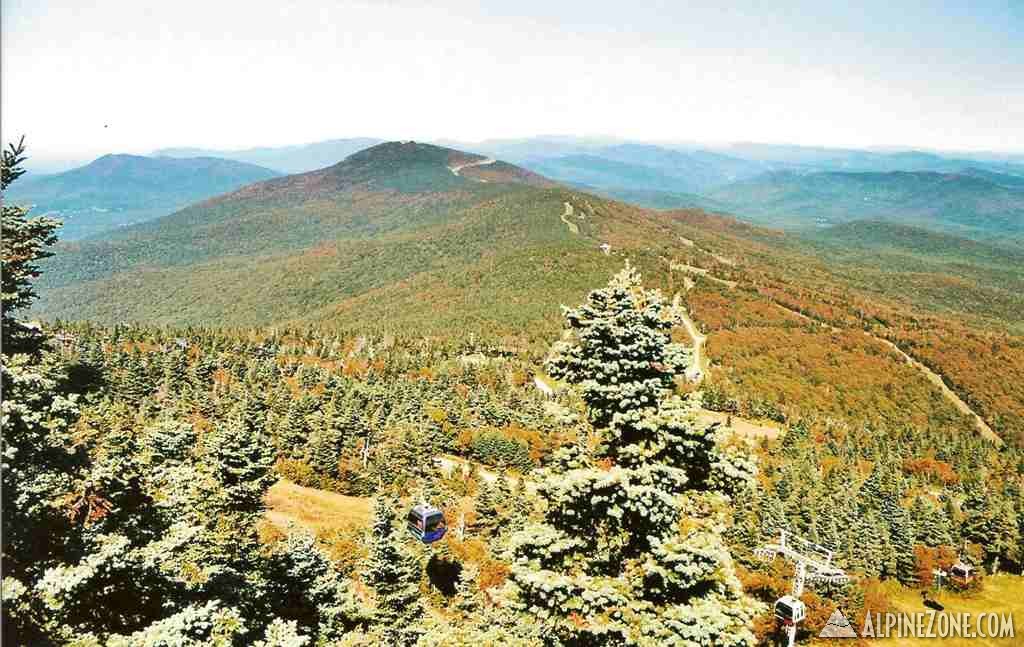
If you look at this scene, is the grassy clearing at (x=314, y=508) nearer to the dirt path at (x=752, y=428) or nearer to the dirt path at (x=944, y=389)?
the dirt path at (x=752, y=428)

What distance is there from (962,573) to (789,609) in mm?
42188

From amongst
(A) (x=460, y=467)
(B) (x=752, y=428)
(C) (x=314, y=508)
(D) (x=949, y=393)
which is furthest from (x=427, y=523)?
(D) (x=949, y=393)

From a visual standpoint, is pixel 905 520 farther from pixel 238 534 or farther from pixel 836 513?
pixel 238 534

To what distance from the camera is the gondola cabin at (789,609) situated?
3706 cm

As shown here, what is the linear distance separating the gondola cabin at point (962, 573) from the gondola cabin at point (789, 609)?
39.8 m

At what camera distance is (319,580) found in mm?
29562

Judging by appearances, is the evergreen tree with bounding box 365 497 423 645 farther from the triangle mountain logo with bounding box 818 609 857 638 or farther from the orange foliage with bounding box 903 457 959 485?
the orange foliage with bounding box 903 457 959 485

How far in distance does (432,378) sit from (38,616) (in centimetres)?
11656

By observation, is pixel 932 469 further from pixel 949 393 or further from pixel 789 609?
pixel 789 609

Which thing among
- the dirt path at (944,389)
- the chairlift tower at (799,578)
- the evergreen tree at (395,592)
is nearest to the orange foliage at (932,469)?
the dirt path at (944,389)

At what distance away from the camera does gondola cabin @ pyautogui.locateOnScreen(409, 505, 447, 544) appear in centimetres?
5556

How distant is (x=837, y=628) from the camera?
42.1m

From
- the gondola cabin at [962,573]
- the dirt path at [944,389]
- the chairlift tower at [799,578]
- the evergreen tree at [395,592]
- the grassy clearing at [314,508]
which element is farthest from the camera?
the dirt path at [944,389]

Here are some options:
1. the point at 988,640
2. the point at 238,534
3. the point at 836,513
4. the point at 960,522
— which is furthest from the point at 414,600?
the point at 960,522
